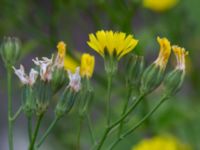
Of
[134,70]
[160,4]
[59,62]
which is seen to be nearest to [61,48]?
[59,62]

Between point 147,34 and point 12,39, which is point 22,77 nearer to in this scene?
point 12,39

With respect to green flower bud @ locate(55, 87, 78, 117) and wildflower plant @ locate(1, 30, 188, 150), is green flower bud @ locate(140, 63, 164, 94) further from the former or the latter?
green flower bud @ locate(55, 87, 78, 117)

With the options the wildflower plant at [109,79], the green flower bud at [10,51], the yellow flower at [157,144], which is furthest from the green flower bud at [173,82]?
the yellow flower at [157,144]

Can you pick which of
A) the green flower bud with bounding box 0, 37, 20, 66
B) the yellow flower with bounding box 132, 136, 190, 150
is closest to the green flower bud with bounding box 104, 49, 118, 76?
the green flower bud with bounding box 0, 37, 20, 66

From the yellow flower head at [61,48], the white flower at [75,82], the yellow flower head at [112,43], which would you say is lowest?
the white flower at [75,82]

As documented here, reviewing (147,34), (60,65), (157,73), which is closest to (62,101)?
(60,65)

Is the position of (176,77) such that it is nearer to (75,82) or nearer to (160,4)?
(75,82)

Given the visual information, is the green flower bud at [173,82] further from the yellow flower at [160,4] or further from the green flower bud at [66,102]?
the yellow flower at [160,4]
